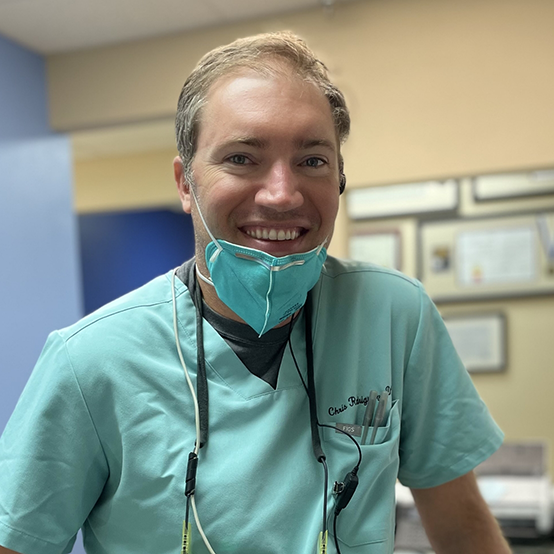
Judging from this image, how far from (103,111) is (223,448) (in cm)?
260

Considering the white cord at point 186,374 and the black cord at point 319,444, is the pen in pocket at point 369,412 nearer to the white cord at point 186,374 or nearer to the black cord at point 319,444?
the black cord at point 319,444

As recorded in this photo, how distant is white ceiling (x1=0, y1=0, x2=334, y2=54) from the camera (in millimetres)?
2828

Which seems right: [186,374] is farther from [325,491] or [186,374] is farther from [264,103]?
[264,103]

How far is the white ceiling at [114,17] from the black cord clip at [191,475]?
7.61ft

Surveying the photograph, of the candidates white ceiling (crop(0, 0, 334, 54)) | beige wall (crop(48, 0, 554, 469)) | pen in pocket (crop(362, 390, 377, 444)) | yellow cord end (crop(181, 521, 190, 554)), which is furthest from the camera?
white ceiling (crop(0, 0, 334, 54))

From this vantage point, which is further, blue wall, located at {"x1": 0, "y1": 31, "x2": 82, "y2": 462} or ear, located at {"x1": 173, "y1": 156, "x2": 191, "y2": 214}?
blue wall, located at {"x1": 0, "y1": 31, "x2": 82, "y2": 462}

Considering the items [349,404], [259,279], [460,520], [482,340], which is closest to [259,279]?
[259,279]

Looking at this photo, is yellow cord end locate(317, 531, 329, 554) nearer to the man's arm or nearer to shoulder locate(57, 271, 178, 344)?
the man's arm

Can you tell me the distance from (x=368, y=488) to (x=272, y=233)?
415 mm

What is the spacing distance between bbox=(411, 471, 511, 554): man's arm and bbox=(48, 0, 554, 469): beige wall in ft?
5.89

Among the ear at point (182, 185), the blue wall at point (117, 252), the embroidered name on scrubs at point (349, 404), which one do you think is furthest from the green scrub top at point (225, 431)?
the blue wall at point (117, 252)

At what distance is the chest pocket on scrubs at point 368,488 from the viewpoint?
1011 millimetres

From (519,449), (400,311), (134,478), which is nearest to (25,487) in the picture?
(134,478)

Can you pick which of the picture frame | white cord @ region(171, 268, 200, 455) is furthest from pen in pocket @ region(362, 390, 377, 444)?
the picture frame
